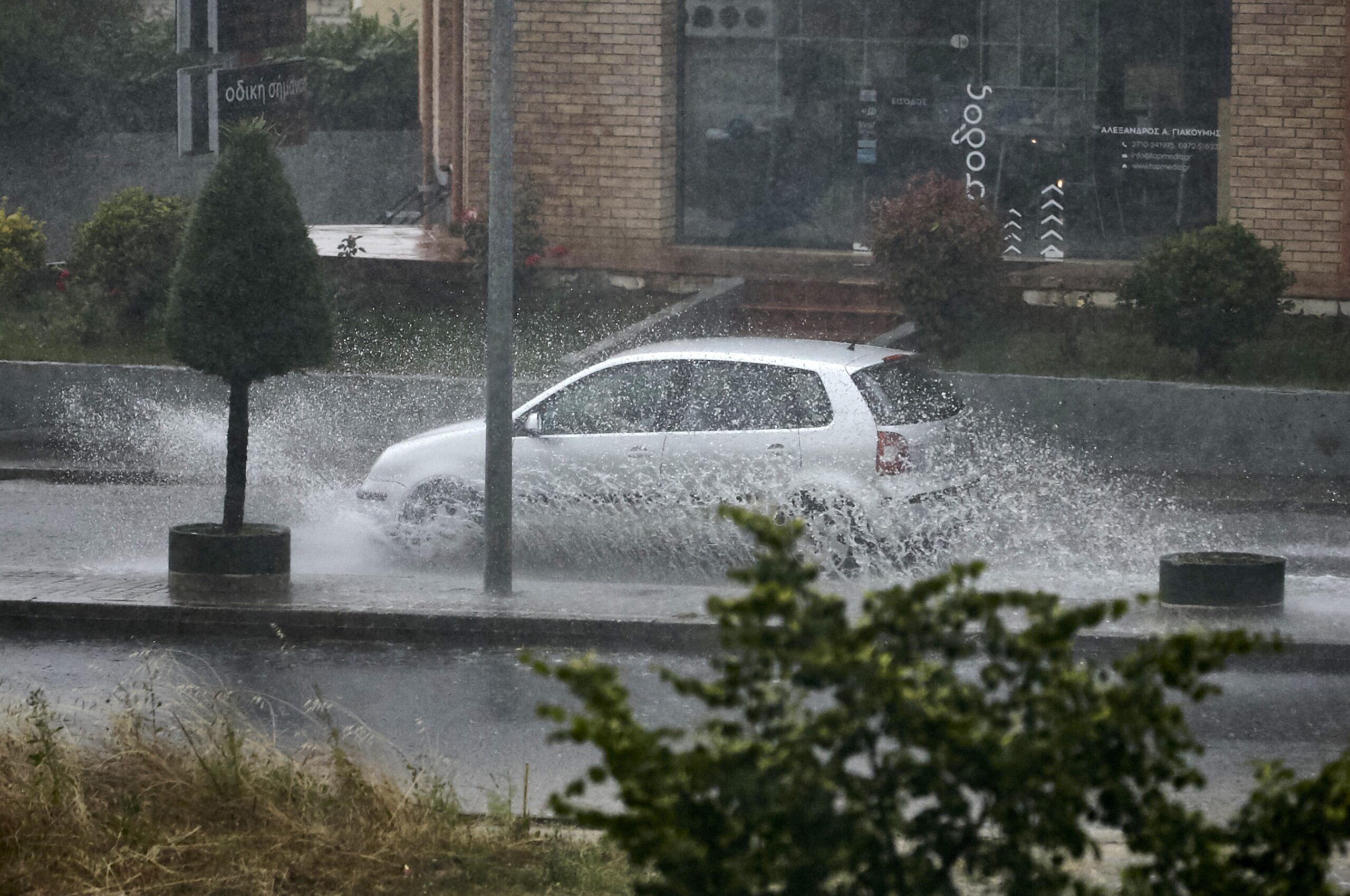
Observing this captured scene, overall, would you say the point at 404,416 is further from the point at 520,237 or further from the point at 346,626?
the point at 346,626

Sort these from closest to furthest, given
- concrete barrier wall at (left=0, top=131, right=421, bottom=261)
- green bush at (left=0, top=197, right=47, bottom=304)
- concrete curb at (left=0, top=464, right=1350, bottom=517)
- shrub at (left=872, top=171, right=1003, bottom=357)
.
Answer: concrete curb at (left=0, top=464, right=1350, bottom=517)
shrub at (left=872, top=171, right=1003, bottom=357)
green bush at (left=0, top=197, right=47, bottom=304)
concrete barrier wall at (left=0, top=131, right=421, bottom=261)

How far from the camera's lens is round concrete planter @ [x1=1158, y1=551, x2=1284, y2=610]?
9555 mm

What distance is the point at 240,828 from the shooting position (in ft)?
18.7

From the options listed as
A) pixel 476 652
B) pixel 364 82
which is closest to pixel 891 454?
pixel 476 652

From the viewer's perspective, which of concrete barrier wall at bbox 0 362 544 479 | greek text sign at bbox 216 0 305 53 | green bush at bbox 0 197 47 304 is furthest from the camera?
green bush at bbox 0 197 47 304

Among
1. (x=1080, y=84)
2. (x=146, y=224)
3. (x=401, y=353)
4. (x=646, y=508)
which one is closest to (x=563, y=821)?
(x=646, y=508)

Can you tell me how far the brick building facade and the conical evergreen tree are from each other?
32.8ft

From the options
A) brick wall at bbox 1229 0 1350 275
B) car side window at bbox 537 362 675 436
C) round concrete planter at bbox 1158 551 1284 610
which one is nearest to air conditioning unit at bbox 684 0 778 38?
brick wall at bbox 1229 0 1350 275

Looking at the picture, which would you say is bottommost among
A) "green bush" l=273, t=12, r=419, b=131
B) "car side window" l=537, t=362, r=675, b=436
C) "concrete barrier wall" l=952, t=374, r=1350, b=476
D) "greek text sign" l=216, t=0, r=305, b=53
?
"concrete barrier wall" l=952, t=374, r=1350, b=476

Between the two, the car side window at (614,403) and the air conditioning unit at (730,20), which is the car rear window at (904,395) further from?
the air conditioning unit at (730,20)

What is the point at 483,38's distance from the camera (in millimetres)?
20547

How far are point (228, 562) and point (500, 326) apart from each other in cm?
211

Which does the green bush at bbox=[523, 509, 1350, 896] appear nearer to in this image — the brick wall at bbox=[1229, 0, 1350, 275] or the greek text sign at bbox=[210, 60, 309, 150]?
the greek text sign at bbox=[210, 60, 309, 150]

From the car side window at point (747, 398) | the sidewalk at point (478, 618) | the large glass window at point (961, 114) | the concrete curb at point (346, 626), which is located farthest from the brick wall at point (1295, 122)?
the concrete curb at point (346, 626)
